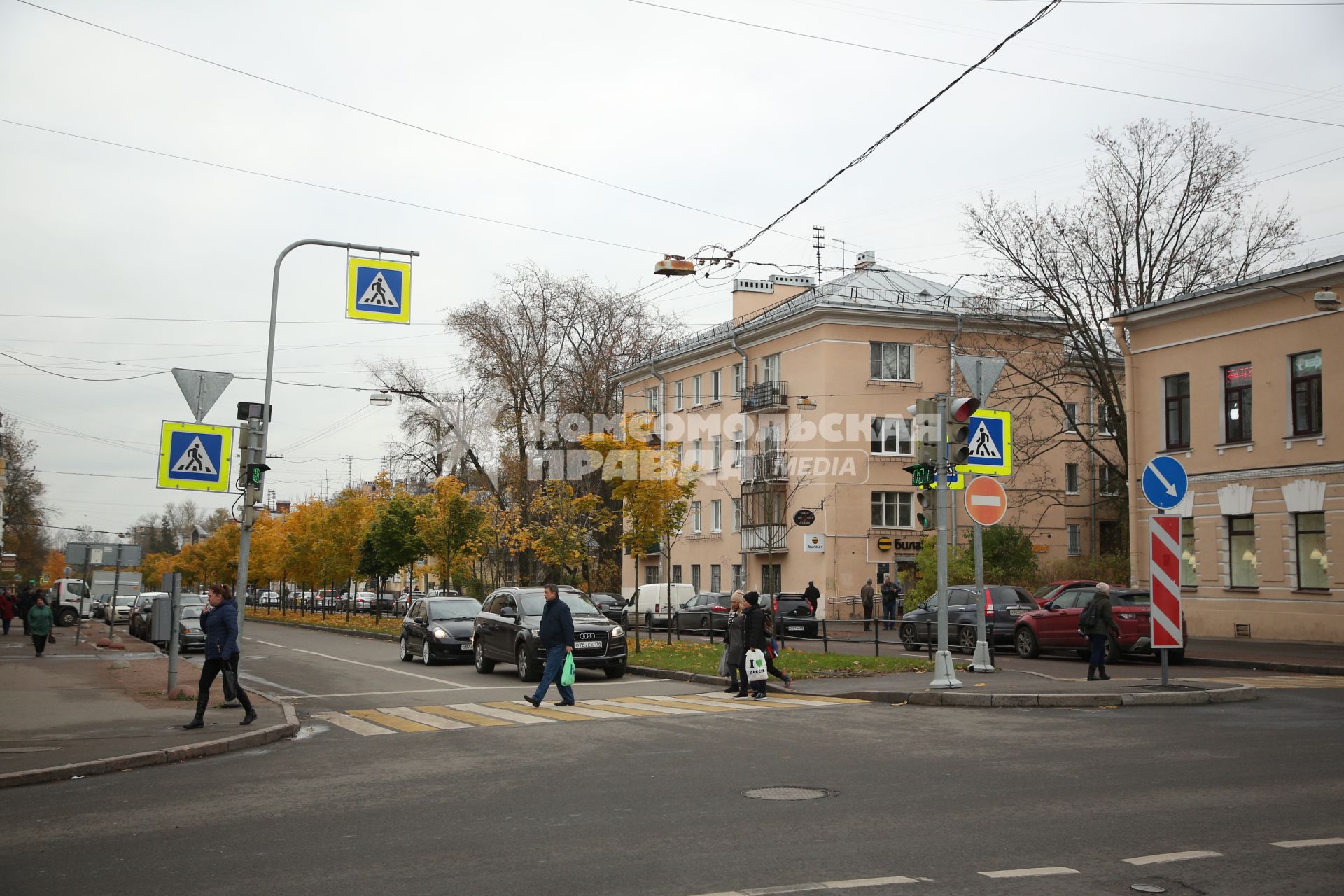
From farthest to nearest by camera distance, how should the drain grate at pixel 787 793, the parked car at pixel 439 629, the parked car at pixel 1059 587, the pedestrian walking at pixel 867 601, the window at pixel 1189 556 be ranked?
1. the pedestrian walking at pixel 867 601
2. the window at pixel 1189 556
3. the parked car at pixel 439 629
4. the parked car at pixel 1059 587
5. the drain grate at pixel 787 793

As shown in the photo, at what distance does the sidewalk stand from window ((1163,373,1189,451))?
27.0 meters

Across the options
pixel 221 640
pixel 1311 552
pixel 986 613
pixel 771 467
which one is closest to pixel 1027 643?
pixel 986 613

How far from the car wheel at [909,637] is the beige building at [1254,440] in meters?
8.55

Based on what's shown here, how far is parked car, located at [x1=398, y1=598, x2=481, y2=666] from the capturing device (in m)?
26.8

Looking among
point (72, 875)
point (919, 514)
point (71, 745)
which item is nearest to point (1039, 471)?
point (919, 514)

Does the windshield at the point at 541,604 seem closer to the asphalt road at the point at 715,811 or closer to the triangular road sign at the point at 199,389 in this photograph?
the triangular road sign at the point at 199,389

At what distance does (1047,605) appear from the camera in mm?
25891

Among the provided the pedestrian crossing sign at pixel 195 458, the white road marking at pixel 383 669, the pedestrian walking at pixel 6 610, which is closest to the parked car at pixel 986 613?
the white road marking at pixel 383 669

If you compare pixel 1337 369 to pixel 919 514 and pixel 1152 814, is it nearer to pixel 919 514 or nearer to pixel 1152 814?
pixel 919 514

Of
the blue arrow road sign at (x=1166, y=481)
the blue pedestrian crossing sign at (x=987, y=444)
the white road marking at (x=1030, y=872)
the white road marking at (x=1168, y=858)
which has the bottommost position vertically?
the white road marking at (x=1030, y=872)

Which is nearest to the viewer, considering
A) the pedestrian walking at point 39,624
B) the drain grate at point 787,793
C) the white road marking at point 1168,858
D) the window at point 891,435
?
the white road marking at point 1168,858

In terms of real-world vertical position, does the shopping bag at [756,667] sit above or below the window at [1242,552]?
below

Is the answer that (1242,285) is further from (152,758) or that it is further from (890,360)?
(152,758)

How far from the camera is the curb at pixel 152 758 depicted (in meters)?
10.9
